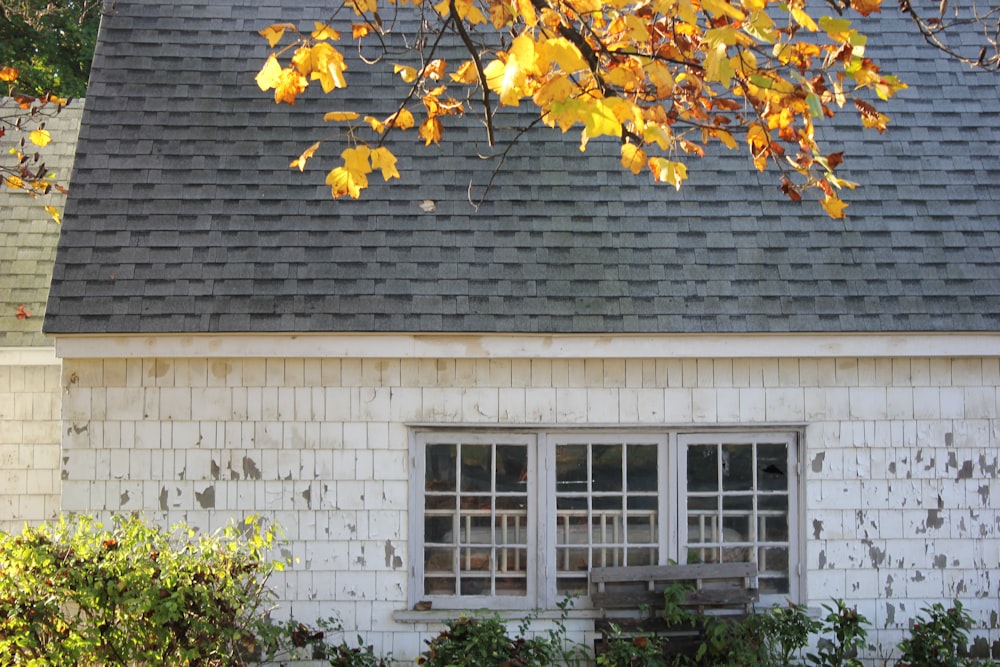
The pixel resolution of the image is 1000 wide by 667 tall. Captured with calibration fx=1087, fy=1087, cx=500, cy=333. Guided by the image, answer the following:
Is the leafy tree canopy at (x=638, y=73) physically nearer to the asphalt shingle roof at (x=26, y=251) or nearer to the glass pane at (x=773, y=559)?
the glass pane at (x=773, y=559)

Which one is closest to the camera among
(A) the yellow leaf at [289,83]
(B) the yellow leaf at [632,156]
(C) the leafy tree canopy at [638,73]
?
(C) the leafy tree canopy at [638,73]

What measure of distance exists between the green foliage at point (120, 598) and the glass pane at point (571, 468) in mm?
2200

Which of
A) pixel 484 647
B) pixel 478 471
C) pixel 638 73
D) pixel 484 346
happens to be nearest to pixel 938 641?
pixel 484 647

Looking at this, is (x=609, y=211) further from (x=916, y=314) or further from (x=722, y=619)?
(x=722, y=619)

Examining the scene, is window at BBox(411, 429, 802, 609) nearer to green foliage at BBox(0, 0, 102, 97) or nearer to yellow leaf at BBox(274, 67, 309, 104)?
yellow leaf at BBox(274, 67, 309, 104)

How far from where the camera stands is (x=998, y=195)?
26.9 feet

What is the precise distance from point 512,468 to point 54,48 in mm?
14863

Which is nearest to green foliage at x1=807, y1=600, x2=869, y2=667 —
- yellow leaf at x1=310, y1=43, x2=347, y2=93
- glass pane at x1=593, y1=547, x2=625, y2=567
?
glass pane at x1=593, y1=547, x2=625, y2=567

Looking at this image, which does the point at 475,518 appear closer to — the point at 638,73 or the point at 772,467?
the point at 772,467

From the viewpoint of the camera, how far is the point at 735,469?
7777 mm

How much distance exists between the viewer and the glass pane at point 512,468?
7719 mm

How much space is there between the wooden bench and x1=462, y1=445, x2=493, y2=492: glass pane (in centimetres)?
97

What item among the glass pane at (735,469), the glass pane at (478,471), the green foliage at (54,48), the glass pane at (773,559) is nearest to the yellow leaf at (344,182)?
the glass pane at (478,471)

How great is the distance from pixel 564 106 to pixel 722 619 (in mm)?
4616
